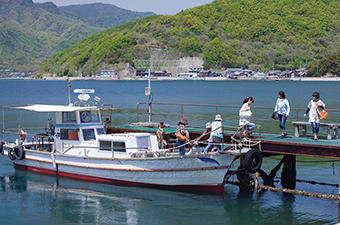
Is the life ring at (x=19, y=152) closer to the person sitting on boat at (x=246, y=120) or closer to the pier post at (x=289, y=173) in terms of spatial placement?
the person sitting on boat at (x=246, y=120)

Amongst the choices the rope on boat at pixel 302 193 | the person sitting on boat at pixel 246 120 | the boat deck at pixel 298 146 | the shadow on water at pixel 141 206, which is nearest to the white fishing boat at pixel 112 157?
the shadow on water at pixel 141 206

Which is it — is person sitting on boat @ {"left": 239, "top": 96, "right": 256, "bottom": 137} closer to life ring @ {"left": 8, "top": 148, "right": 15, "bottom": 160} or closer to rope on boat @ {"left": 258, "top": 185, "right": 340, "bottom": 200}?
rope on boat @ {"left": 258, "top": 185, "right": 340, "bottom": 200}

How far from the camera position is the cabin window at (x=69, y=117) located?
2639 centimetres

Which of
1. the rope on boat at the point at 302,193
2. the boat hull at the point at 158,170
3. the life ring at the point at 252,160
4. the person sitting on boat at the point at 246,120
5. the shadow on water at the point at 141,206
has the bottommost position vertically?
the shadow on water at the point at 141,206

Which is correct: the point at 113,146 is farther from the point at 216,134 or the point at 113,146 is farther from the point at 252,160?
the point at 252,160

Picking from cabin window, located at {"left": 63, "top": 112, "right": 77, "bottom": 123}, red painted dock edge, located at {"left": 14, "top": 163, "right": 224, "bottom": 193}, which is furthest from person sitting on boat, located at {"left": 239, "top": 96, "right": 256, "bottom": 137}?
cabin window, located at {"left": 63, "top": 112, "right": 77, "bottom": 123}

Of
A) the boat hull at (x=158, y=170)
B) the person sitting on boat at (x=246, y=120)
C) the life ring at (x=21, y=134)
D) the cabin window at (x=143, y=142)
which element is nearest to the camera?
the person sitting on boat at (x=246, y=120)

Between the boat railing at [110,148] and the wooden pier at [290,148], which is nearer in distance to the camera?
the wooden pier at [290,148]

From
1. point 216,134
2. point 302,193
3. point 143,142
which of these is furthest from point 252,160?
point 143,142

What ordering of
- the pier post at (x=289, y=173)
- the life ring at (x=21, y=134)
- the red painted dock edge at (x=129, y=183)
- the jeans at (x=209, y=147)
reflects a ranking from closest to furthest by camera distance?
1. the jeans at (x=209, y=147)
2. the red painted dock edge at (x=129, y=183)
3. the pier post at (x=289, y=173)
4. the life ring at (x=21, y=134)

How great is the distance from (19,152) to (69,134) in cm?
356

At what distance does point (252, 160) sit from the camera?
20.7 metres

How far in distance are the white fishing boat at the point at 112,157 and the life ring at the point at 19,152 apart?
0.18ft

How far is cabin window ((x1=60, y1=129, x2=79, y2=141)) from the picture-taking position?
26180mm
